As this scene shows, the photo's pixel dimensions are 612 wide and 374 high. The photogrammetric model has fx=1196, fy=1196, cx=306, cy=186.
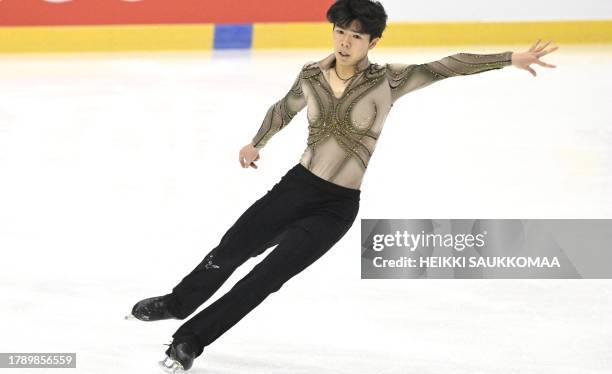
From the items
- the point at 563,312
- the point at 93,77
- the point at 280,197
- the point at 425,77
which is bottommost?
the point at 563,312

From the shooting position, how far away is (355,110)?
374cm

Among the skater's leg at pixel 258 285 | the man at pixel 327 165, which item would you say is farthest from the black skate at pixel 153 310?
the skater's leg at pixel 258 285

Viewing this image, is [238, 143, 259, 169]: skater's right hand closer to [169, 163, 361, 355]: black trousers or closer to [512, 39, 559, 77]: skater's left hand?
[169, 163, 361, 355]: black trousers

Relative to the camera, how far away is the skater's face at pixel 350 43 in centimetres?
367

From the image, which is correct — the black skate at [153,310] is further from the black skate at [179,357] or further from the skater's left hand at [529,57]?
the skater's left hand at [529,57]

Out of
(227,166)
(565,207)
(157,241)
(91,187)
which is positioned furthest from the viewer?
(227,166)

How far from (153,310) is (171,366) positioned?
0.28 meters

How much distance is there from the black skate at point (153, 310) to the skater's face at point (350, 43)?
93 cm

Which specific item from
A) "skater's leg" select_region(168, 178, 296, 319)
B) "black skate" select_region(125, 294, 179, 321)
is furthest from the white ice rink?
"skater's leg" select_region(168, 178, 296, 319)

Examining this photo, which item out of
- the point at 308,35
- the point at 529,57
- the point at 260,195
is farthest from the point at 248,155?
the point at 308,35

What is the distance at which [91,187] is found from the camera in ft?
20.3

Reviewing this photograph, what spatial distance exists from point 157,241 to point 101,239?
248 millimetres

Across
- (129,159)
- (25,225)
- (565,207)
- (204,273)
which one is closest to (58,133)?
(129,159)

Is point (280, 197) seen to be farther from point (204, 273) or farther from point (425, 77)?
point (425, 77)
